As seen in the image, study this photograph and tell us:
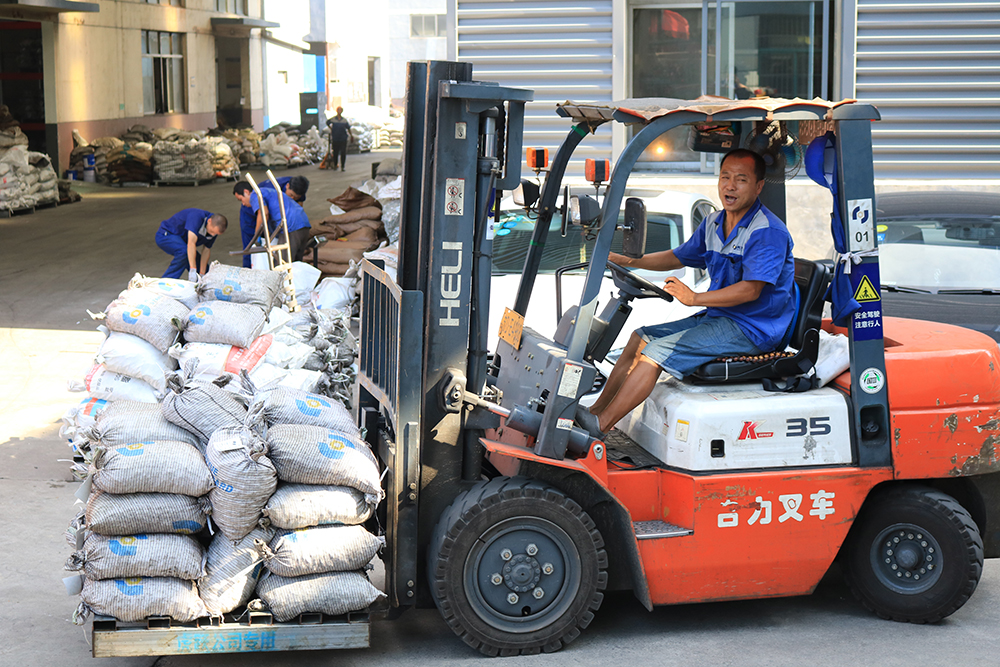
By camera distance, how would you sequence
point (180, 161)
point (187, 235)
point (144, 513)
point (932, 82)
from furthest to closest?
point (180, 161) < point (932, 82) < point (187, 235) < point (144, 513)

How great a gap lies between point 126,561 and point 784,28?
35.9 ft

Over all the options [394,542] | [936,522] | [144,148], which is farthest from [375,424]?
[144,148]

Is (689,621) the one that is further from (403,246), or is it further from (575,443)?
(403,246)

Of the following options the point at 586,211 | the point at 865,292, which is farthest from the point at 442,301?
the point at 865,292

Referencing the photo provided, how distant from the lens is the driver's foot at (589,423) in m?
4.72

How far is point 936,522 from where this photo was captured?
4.90m

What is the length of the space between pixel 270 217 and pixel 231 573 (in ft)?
27.0

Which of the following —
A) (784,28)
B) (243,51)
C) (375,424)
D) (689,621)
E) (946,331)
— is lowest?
(689,621)

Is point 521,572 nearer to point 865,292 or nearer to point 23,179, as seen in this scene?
point 865,292

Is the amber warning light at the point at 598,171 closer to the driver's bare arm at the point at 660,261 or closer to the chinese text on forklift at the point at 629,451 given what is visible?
the chinese text on forklift at the point at 629,451

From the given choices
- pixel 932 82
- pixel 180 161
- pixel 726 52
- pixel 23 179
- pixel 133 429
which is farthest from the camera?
pixel 180 161

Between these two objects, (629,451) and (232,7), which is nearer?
(629,451)

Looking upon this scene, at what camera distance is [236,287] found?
314 inches

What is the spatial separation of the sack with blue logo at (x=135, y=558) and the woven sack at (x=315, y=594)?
302mm
